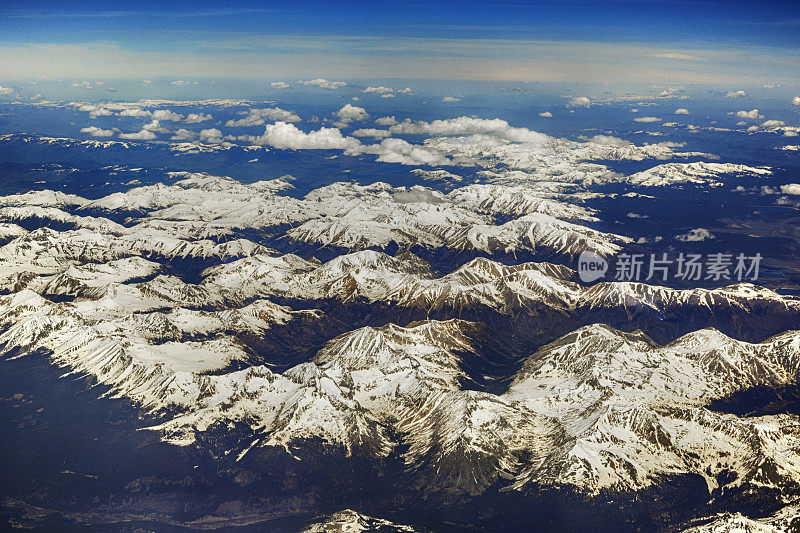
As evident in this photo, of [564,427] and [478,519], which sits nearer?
[478,519]

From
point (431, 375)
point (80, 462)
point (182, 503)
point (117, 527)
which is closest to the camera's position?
point (117, 527)

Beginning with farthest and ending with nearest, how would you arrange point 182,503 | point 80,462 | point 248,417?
1. point 248,417
2. point 80,462
3. point 182,503

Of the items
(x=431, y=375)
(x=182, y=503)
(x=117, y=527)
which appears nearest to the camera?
(x=117, y=527)

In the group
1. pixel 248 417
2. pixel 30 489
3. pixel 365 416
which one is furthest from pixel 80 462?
pixel 365 416

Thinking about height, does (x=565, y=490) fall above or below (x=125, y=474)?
above

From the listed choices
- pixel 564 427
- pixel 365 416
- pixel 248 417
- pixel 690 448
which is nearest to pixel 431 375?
pixel 365 416

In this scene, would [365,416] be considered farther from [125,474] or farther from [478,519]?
[125,474]

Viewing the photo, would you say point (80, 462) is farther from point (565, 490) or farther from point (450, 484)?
point (565, 490)

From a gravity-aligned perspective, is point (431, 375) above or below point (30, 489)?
above

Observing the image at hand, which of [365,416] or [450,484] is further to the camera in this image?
[365,416]
